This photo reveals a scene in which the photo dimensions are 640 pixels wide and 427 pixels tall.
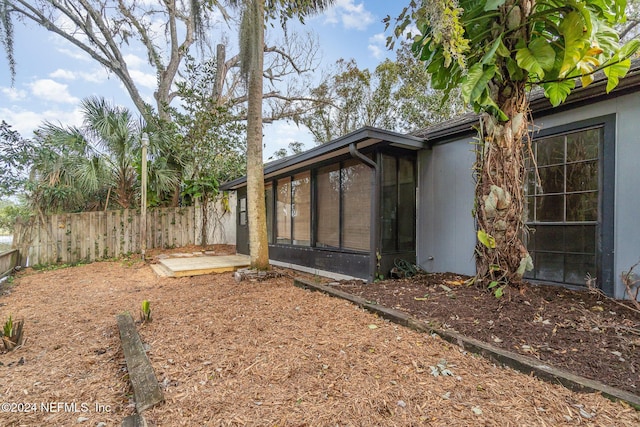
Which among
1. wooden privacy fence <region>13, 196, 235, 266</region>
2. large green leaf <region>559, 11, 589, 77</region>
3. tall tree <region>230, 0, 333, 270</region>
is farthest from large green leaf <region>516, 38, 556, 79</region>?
wooden privacy fence <region>13, 196, 235, 266</region>

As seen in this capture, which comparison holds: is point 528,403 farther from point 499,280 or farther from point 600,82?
point 600,82

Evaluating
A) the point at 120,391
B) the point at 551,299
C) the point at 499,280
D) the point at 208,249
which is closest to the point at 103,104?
the point at 208,249

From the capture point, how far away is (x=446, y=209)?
15.6 ft

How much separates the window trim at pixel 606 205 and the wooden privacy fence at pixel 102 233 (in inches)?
380

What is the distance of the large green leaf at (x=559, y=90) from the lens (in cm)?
310

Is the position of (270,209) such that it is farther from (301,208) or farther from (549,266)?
(549,266)

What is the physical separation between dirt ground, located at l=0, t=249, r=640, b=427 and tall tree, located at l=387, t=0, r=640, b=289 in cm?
96

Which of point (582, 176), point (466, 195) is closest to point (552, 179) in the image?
point (582, 176)

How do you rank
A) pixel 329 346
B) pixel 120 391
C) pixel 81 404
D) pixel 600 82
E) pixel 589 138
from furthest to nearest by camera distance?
pixel 589 138
pixel 600 82
pixel 329 346
pixel 120 391
pixel 81 404

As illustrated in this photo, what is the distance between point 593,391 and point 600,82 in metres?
3.29

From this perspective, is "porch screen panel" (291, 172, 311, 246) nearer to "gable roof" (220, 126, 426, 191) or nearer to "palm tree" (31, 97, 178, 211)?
"gable roof" (220, 126, 426, 191)

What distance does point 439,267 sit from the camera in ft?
16.0

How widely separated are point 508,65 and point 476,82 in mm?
444

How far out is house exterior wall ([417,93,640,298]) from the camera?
3088 mm
